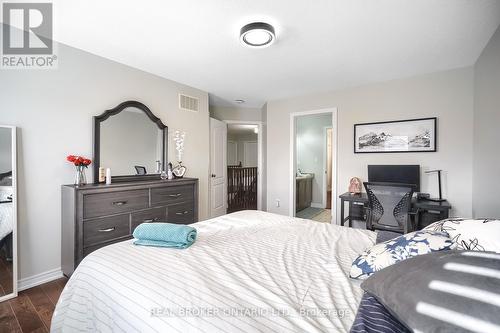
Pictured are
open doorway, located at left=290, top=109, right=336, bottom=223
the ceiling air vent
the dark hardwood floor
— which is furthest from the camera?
open doorway, located at left=290, top=109, right=336, bottom=223

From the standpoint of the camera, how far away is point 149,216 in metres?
2.60

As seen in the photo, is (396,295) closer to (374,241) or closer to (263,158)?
(374,241)

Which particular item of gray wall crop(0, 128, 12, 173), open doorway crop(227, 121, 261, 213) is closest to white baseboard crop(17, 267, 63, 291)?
gray wall crop(0, 128, 12, 173)

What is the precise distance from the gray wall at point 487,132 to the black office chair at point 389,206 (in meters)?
0.63

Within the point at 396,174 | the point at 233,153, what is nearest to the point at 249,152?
the point at 233,153

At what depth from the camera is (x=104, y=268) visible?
110 centimetres

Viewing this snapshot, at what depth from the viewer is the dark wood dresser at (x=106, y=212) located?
2078mm

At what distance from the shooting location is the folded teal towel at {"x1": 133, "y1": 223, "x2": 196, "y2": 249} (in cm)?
136

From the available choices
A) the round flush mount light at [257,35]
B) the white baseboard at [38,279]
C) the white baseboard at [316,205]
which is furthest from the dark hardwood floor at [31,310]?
the white baseboard at [316,205]

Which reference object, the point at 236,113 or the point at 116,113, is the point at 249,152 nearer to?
the point at 236,113

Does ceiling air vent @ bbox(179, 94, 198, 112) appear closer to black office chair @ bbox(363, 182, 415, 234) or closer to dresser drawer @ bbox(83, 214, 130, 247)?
dresser drawer @ bbox(83, 214, 130, 247)

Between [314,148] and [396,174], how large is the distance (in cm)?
296

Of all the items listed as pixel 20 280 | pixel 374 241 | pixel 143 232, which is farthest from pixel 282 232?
pixel 20 280

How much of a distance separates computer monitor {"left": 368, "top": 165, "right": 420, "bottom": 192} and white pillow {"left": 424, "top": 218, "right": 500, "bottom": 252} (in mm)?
2129
